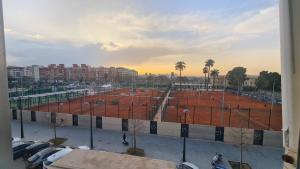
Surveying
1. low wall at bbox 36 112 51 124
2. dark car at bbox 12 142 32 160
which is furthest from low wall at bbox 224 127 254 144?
low wall at bbox 36 112 51 124

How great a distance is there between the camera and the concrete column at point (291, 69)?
72 cm

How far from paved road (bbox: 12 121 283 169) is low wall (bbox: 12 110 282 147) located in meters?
0.37

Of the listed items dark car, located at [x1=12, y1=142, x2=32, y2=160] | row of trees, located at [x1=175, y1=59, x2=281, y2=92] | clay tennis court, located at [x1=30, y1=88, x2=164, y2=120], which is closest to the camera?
dark car, located at [x1=12, y1=142, x2=32, y2=160]

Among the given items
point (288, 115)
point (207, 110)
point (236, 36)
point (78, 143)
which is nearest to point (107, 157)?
point (288, 115)

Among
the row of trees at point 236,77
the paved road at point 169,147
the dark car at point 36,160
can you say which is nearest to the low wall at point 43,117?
the paved road at point 169,147

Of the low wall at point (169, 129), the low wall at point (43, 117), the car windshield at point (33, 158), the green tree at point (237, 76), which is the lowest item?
the car windshield at point (33, 158)

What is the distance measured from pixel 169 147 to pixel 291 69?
470 inches

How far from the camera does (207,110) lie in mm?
25453

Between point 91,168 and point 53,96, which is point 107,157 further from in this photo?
point 53,96

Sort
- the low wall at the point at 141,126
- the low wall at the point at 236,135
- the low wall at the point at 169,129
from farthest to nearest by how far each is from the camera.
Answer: the low wall at the point at 141,126 → the low wall at the point at 169,129 → the low wall at the point at 236,135

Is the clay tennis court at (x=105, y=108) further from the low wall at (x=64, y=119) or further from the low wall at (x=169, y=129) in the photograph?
the low wall at (x=169, y=129)

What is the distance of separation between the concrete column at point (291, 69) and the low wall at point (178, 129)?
36.1 ft

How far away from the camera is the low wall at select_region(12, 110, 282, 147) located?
1247cm

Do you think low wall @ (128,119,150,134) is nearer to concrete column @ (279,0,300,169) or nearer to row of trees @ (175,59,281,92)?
concrete column @ (279,0,300,169)
